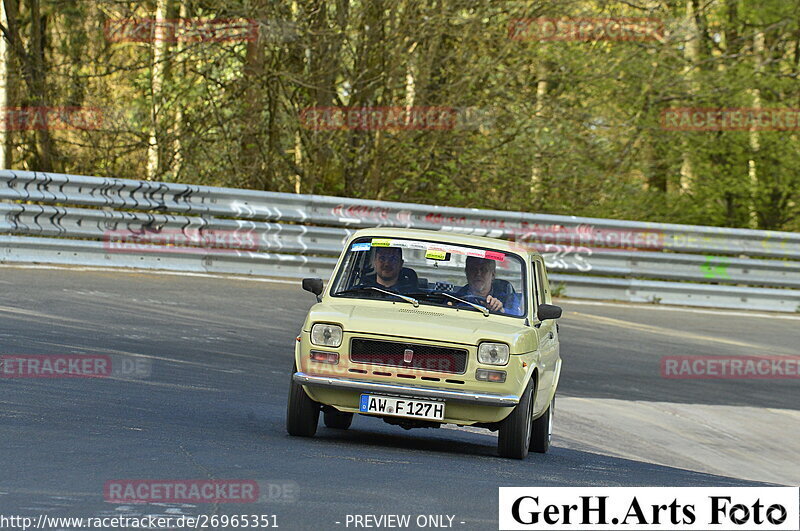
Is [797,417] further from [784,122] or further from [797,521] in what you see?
[784,122]

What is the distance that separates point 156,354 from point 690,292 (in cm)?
996

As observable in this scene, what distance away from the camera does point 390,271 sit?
950cm

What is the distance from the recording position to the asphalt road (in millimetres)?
6719

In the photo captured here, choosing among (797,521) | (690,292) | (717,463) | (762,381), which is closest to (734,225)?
(690,292)

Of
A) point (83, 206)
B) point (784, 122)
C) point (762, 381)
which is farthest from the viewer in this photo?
point (784, 122)

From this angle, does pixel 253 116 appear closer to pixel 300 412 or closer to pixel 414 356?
pixel 300 412

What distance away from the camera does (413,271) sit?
9.55 meters

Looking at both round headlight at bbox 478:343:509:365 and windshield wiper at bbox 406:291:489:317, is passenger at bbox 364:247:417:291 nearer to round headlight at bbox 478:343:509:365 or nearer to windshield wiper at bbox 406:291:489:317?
windshield wiper at bbox 406:291:489:317

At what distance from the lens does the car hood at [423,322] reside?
8.62 metres

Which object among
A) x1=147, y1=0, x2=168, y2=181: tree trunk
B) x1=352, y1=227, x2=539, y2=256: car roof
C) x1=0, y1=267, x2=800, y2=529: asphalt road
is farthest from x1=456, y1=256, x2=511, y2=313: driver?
x1=147, y1=0, x2=168, y2=181: tree trunk

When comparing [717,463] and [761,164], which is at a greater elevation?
[761,164]

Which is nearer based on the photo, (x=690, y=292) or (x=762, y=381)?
(x=762, y=381)

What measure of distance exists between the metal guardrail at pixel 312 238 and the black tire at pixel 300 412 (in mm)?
9348

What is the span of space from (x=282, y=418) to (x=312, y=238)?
29.7 feet
